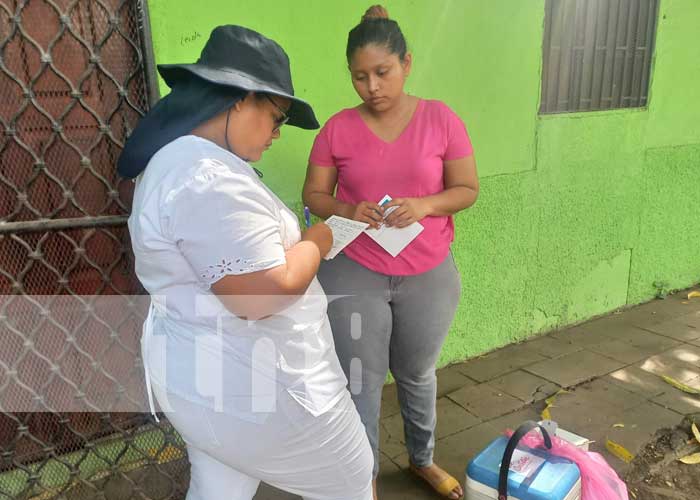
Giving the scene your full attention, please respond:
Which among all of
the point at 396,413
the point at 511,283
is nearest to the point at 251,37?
the point at 396,413

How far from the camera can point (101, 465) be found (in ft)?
7.91

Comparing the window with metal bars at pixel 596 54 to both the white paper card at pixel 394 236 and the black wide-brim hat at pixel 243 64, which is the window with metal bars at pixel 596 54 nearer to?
the white paper card at pixel 394 236

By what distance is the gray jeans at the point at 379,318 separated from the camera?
2.09 metres

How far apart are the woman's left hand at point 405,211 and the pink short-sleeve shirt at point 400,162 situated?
0.09 m

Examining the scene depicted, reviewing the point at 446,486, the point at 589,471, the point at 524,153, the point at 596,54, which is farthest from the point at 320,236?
the point at 596,54

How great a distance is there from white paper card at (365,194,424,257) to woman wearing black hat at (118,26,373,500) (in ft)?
1.80

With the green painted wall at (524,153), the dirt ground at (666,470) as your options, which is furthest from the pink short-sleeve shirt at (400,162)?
the dirt ground at (666,470)

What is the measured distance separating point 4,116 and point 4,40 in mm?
263

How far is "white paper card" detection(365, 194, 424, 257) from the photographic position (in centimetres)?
203

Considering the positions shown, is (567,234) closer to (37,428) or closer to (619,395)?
(619,395)

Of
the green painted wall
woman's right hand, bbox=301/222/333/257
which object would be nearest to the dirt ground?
the green painted wall

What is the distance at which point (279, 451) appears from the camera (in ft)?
4.54

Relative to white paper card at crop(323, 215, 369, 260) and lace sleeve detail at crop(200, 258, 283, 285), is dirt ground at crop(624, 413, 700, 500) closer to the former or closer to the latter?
white paper card at crop(323, 215, 369, 260)

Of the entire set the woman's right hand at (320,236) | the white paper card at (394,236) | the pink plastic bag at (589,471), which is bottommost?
the pink plastic bag at (589,471)
